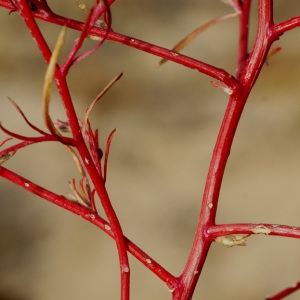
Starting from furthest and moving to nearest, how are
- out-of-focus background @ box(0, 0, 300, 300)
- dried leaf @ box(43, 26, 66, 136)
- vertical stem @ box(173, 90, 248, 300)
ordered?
out-of-focus background @ box(0, 0, 300, 300), vertical stem @ box(173, 90, 248, 300), dried leaf @ box(43, 26, 66, 136)

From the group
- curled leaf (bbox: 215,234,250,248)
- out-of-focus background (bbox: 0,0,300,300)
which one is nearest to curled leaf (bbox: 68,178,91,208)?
curled leaf (bbox: 215,234,250,248)

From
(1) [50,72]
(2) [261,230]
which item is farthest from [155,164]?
(1) [50,72]

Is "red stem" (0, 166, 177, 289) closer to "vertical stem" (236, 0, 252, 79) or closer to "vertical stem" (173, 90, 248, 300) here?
"vertical stem" (173, 90, 248, 300)

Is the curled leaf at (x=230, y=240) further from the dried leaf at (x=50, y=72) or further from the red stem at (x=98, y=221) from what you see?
the dried leaf at (x=50, y=72)

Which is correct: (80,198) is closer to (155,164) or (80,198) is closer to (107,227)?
(107,227)

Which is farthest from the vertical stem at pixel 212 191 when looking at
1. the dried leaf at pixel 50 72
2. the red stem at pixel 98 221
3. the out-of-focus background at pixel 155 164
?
the out-of-focus background at pixel 155 164

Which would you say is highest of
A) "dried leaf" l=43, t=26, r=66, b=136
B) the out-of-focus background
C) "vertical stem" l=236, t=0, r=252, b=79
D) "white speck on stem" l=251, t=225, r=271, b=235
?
the out-of-focus background

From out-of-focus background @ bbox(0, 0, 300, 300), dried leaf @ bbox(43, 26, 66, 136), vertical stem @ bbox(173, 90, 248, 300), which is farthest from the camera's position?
out-of-focus background @ bbox(0, 0, 300, 300)

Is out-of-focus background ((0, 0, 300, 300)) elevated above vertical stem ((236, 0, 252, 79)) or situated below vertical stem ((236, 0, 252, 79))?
above
